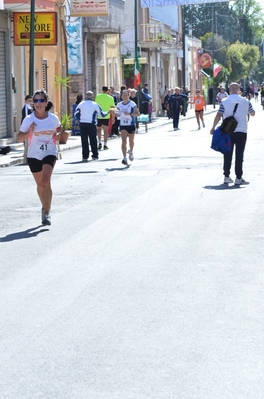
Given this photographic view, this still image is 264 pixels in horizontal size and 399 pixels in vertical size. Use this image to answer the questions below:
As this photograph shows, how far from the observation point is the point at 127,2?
64.7 metres

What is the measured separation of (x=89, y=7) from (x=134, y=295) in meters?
34.3

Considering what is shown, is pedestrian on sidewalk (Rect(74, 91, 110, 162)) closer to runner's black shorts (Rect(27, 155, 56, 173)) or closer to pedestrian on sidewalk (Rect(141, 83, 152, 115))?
runner's black shorts (Rect(27, 155, 56, 173))

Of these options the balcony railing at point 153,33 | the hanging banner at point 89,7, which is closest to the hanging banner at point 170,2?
the hanging banner at point 89,7

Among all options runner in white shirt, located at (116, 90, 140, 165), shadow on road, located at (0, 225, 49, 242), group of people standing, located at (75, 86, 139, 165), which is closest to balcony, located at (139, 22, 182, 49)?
group of people standing, located at (75, 86, 139, 165)

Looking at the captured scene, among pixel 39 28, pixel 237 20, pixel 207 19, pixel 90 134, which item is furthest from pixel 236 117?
pixel 207 19

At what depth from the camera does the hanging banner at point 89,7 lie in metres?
41.7

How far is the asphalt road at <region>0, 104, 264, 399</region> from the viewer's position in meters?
5.95

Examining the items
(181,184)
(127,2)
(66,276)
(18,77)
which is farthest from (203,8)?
(66,276)

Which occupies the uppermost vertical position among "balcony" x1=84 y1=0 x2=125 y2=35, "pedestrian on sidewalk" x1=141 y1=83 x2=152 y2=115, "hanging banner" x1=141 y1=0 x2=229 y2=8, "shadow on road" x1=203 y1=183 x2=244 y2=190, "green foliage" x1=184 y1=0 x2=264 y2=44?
→ "green foliage" x1=184 y1=0 x2=264 y2=44

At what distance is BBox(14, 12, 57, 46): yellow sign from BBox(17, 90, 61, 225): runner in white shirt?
20930 millimetres

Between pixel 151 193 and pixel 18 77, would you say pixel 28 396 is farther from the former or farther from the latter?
pixel 18 77

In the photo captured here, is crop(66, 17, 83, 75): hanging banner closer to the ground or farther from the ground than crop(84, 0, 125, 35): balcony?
closer to the ground

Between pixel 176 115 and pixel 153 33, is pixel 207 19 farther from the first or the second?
pixel 176 115

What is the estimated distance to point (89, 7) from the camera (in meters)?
41.8
